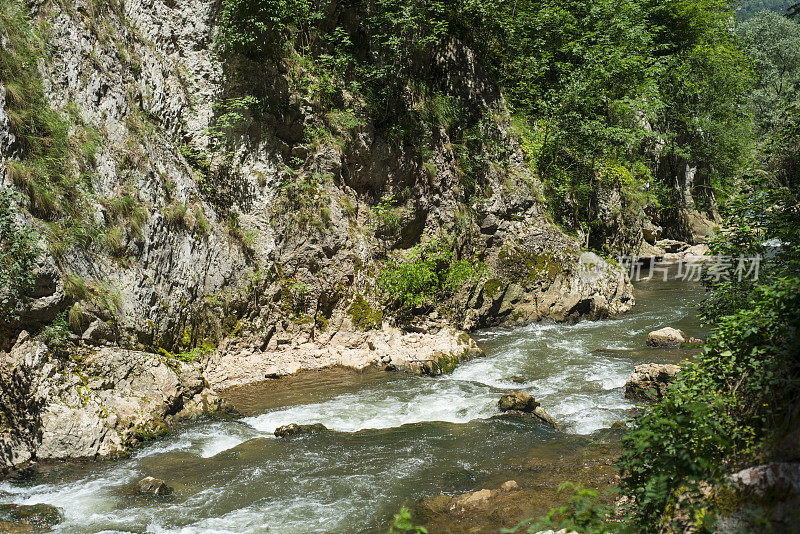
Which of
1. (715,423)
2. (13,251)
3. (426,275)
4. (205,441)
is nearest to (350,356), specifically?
(426,275)

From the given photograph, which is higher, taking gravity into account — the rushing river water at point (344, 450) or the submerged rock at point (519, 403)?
the submerged rock at point (519, 403)

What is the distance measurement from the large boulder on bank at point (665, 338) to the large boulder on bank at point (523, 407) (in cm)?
513

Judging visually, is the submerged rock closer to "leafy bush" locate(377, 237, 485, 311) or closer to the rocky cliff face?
the rocky cliff face

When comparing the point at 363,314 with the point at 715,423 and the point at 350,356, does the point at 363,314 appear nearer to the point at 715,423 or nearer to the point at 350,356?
the point at 350,356

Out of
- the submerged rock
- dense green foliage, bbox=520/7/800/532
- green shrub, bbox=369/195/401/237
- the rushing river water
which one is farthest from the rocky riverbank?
dense green foliage, bbox=520/7/800/532

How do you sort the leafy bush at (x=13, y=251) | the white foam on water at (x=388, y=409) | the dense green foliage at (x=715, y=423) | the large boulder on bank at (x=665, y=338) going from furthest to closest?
the large boulder on bank at (x=665, y=338)
the white foam on water at (x=388, y=409)
the leafy bush at (x=13, y=251)
the dense green foliage at (x=715, y=423)

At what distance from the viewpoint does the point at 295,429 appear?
813 cm

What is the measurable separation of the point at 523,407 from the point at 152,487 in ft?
18.1

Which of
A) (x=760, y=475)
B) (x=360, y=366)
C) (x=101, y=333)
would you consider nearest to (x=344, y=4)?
(x=360, y=366)

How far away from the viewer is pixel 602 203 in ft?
64.7

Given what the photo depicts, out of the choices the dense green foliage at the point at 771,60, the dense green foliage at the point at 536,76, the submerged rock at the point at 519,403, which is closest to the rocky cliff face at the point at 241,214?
the dense green foliage at the point at 536,76

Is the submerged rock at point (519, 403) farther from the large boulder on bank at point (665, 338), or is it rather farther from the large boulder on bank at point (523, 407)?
the large boulder on bank at point (665, 338)

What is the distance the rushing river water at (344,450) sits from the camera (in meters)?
5.85

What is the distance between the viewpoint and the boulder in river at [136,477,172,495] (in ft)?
20.4
